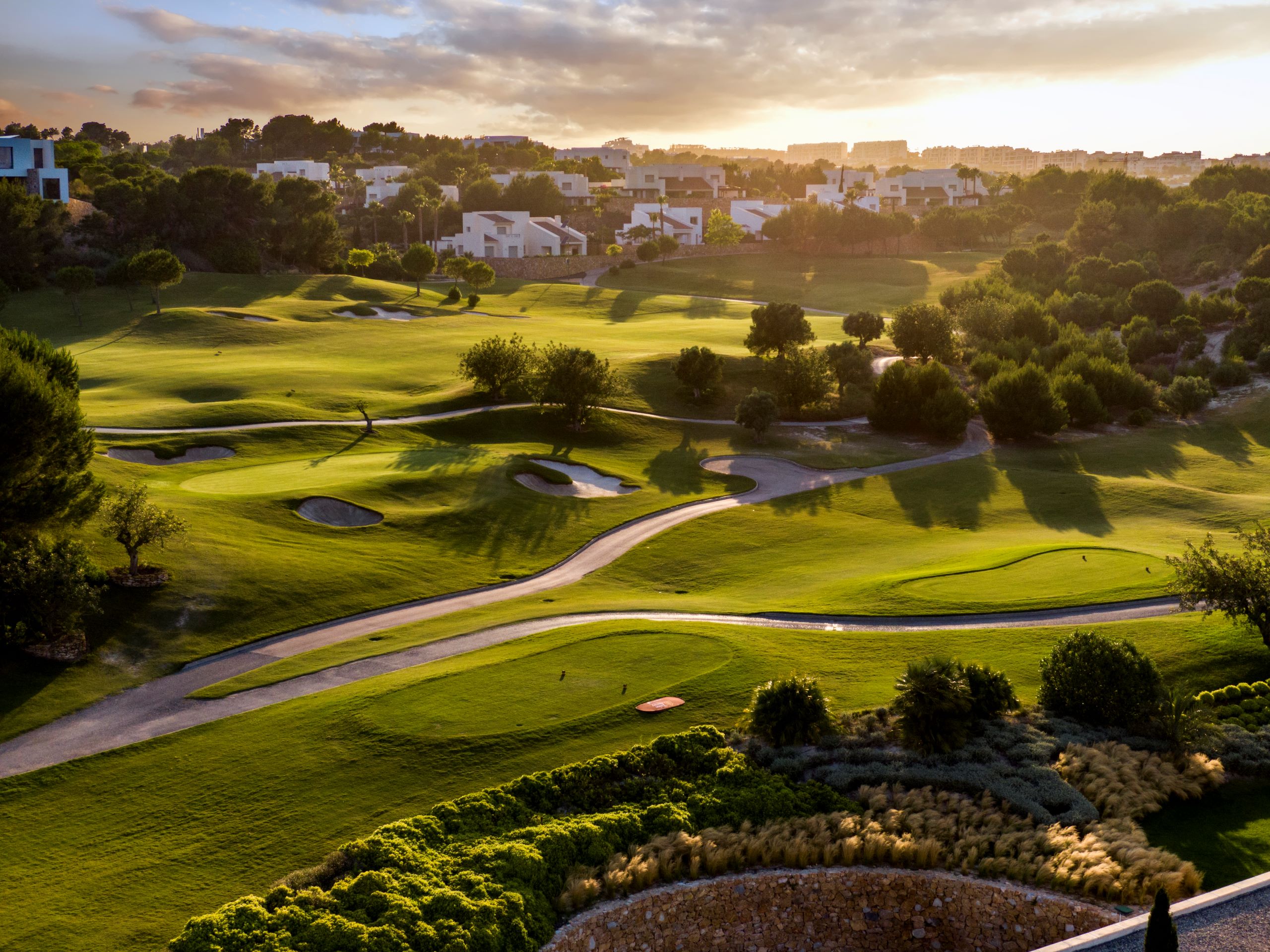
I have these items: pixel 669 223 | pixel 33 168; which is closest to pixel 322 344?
pixel 33 168

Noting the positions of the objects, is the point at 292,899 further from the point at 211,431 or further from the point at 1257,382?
the point at 1257,382

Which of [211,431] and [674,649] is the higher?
[211,431]

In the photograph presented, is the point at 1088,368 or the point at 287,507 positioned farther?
the point at 1088,368

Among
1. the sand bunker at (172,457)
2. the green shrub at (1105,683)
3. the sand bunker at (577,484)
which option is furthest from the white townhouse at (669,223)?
the green shrub at (1105,683)

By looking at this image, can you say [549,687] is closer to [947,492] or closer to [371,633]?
[371,633]

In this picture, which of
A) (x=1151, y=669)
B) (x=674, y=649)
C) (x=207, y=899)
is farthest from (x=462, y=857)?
(x=1151, y=669)

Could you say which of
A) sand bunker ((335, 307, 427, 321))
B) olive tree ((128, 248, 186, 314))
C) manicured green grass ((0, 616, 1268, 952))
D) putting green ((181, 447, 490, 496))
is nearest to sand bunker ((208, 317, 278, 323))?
olive tree ((128, 248, 186, 314))
